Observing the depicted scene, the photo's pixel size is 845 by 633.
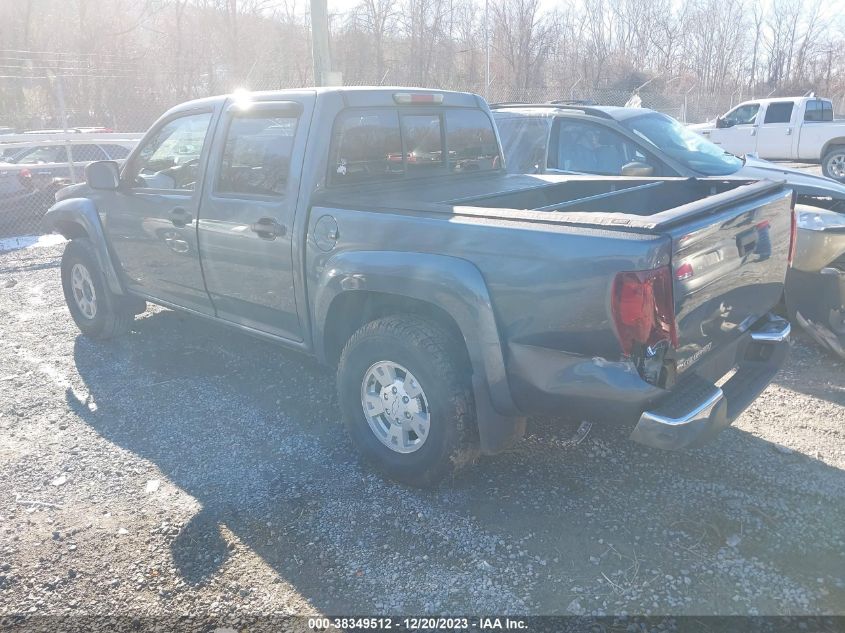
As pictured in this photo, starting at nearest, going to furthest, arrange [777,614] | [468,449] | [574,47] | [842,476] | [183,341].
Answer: [777,614]
[468,449]
[842,476]
[183,341]
[574,47]

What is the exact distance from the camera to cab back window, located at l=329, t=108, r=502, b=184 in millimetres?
4008

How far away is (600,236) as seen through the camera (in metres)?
2.71

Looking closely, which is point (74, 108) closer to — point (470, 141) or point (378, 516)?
point (470, 141)

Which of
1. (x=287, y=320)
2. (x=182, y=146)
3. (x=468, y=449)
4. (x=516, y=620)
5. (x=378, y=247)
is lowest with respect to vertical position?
(x=516, y=620)

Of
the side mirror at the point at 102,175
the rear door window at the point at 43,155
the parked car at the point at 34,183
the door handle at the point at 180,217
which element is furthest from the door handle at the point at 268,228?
the rear door window at the point at 43,155

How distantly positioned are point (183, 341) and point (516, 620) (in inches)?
165

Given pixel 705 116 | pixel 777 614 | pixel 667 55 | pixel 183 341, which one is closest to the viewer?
pixel 777 614

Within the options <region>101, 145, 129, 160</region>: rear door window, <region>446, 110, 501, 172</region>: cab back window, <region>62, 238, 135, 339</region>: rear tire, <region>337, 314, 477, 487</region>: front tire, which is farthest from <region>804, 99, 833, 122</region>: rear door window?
<region>337, 314, 477, 487</region>: front tire

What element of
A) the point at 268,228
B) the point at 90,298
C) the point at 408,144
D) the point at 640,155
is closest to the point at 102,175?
the point at 90,298

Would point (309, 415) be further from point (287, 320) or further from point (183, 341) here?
point (183, 341)

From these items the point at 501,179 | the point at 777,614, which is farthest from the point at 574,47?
the point at 777,614

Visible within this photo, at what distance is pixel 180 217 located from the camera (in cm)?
469

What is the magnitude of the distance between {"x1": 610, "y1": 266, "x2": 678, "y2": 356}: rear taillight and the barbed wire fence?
29.6 feet

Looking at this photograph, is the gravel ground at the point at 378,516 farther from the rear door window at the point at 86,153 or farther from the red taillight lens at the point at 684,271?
the rear door window at the point at 86,153
